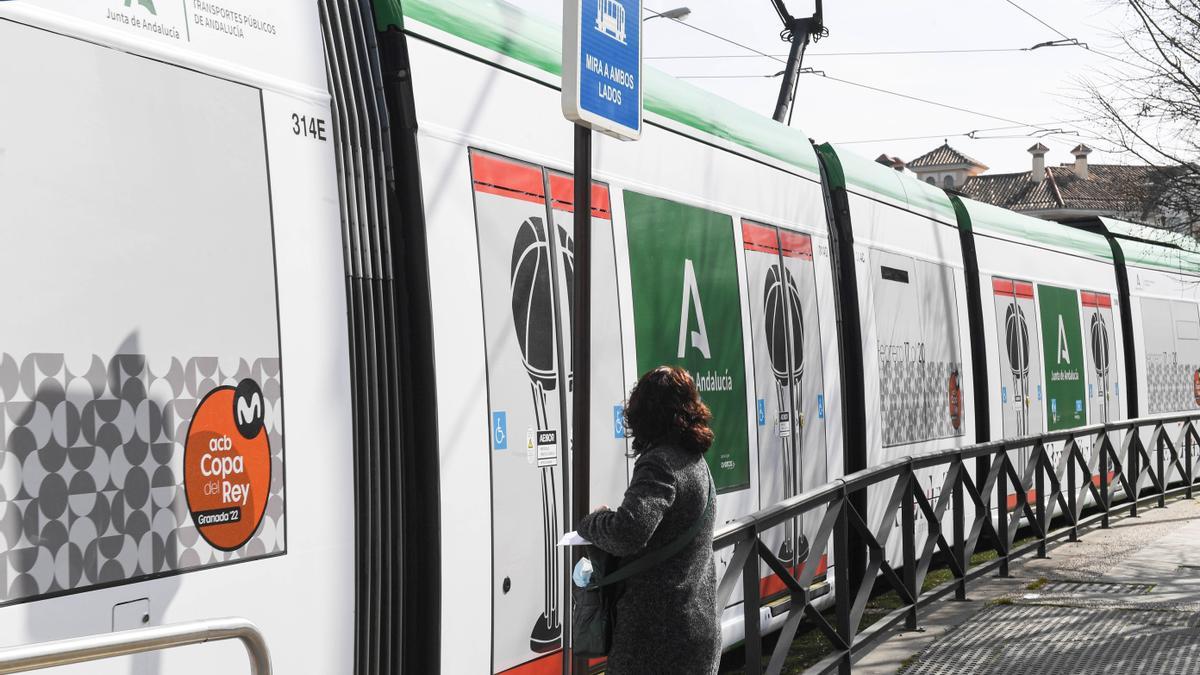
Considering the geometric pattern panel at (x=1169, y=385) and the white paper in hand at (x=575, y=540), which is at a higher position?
the geometric pattern panel at (x=1169, y=385)

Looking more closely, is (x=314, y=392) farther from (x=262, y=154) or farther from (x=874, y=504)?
(x=874, y=504)

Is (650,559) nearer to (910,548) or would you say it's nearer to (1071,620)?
(910,548)

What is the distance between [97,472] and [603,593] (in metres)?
1.62

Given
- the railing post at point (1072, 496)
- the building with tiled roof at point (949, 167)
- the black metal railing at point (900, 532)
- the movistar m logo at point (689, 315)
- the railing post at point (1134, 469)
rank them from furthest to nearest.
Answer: the building with tiled roof at point (949, 167) → the railing post at point (1134, 469) → the railing post at point (1072, 496) → the movistar m logo at point (689, 315) → the black metal railing at point (900, 532)

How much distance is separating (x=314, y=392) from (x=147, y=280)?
0.73 m

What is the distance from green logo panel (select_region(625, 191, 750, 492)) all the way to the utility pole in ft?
33.0

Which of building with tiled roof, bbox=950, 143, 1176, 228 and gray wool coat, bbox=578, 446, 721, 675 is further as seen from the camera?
building with tiled roof, bbox=950, 143, 1176, 228

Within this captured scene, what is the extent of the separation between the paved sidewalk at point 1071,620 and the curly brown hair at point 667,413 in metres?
3.64

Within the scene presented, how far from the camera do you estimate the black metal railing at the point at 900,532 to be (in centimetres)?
593

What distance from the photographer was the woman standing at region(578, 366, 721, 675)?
4.34 m

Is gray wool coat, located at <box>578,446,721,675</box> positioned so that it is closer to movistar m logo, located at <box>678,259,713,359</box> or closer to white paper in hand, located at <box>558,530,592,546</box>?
white paper in hand, located at <box>558,530,592,546</box>

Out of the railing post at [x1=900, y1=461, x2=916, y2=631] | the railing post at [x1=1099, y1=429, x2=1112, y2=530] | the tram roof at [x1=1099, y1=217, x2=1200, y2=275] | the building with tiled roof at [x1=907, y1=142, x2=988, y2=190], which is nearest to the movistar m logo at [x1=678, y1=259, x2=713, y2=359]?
the railing post at [x1=900, y1=461, x2=916, y2=631]

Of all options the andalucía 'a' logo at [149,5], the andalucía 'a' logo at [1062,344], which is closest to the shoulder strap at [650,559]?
the andalucía 'a' logo at [149,5]

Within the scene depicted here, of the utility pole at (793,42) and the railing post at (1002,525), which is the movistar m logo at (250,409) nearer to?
the railing post at (1002,525)
